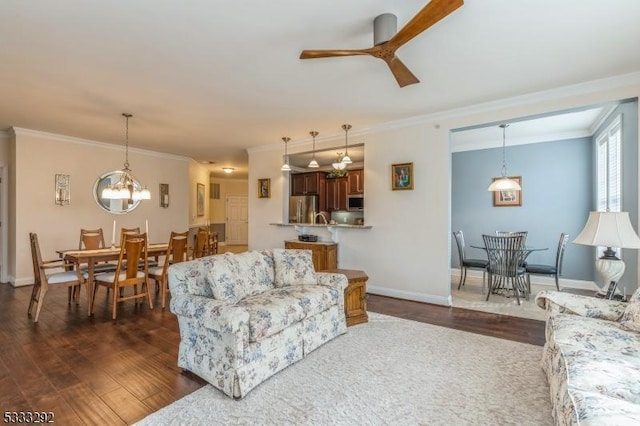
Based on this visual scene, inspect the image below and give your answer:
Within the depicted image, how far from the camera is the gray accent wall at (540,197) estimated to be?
523cm

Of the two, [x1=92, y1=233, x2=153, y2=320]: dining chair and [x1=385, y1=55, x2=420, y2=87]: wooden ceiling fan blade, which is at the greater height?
[x1=385, y1=55, x2=420, y2=87]: wooden ceiling fan blade

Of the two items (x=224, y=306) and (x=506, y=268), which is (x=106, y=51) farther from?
(x=506, y=268)

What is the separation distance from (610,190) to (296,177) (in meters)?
6.23

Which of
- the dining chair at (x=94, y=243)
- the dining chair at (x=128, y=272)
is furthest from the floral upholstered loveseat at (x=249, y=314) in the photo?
the dining chair at (x=94, y=243)

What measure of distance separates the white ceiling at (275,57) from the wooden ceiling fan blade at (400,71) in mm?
278

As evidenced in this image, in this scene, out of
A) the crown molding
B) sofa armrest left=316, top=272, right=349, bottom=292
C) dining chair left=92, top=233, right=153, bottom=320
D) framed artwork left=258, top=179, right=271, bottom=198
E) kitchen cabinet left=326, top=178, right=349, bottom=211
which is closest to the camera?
sofa armrest left=316, top=272, right=349, bottom=292

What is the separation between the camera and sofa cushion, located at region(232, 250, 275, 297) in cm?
288

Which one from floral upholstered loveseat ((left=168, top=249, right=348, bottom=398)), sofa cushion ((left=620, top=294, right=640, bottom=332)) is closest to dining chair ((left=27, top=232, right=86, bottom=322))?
floral upholstered loveseat ((left=168, top=249, right=348, bottom=398))

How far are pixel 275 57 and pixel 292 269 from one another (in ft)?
6.52

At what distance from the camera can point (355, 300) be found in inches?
141

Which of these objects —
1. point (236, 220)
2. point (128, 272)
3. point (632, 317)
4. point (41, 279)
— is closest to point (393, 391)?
point (632, 317)

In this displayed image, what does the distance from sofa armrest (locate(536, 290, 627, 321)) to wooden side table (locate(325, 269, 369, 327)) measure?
168cm

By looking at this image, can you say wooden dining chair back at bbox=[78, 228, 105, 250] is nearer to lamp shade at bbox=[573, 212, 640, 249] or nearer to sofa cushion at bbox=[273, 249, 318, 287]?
sofa cushion at bbox=[273, 249, 318, 287]

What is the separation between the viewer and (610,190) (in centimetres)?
444
